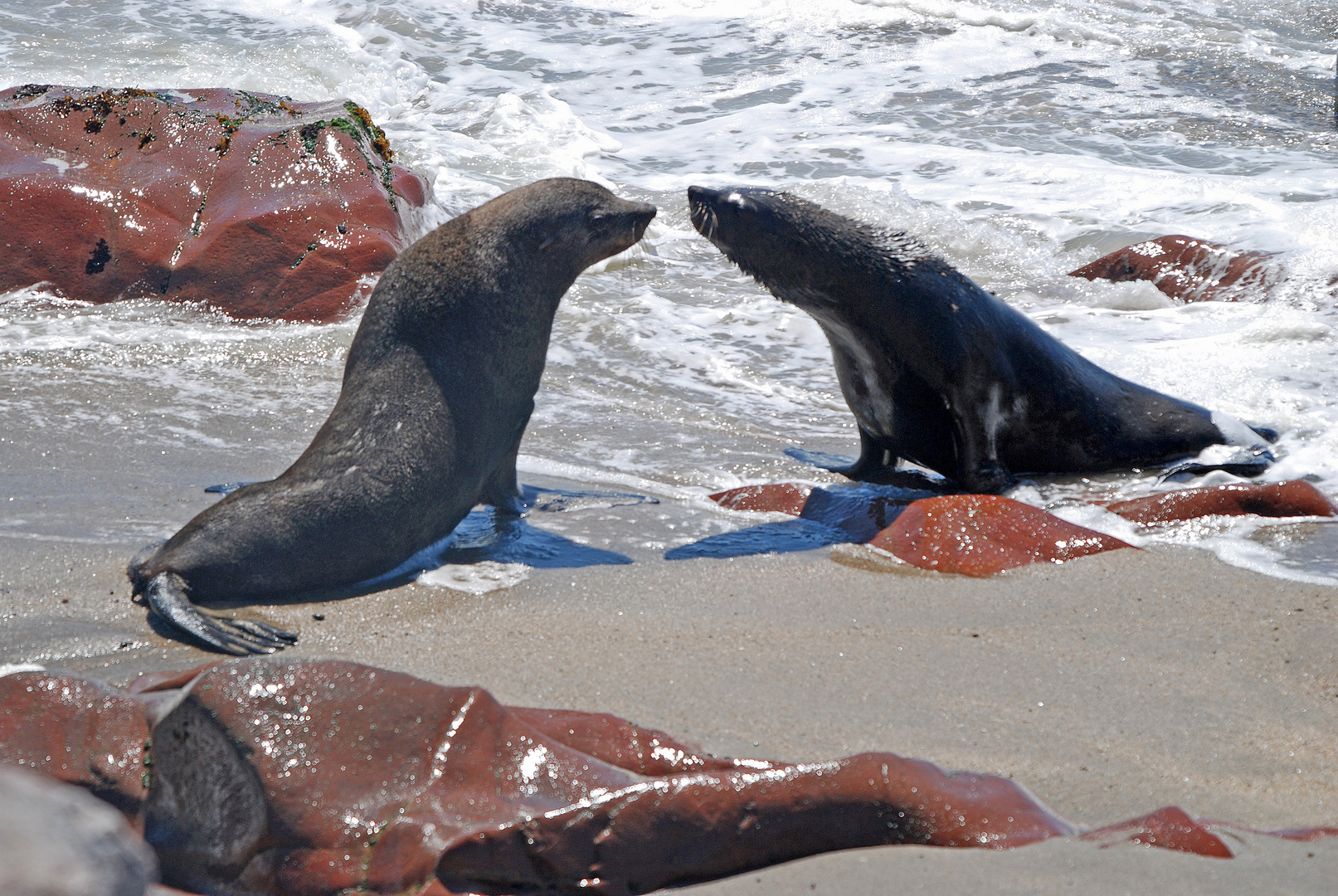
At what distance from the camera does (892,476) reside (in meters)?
6.30

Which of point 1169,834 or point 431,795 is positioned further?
point 431,795

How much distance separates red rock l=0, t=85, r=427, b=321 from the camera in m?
8.62

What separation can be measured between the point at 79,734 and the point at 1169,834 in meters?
2.08

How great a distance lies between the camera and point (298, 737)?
7.70ft

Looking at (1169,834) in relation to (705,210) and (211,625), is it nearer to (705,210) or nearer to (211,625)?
(211,625)

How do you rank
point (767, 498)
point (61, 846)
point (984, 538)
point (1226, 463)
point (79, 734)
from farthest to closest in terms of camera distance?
1. point (1226, 463)
2. point (767, 498)
3. point (984, 538)
4. point (79, 734)
5. point (61, 846)

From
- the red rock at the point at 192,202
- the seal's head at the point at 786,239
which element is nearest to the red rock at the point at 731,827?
the seal's head at the point at 786,239

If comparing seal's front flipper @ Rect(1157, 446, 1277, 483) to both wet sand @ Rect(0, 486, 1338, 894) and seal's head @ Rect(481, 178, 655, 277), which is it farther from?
seal's head @ Rect(481, 178, 655, 277)

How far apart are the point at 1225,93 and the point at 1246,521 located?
15762mm

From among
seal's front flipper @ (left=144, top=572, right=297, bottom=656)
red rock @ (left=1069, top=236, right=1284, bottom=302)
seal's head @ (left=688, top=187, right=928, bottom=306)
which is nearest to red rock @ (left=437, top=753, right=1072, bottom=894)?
seal's front flipper @ (left=144, top=572, right=297, bottom=656)

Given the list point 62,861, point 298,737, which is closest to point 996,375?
point 298,737

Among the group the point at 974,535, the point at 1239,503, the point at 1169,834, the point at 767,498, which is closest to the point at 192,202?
the point at 767,498

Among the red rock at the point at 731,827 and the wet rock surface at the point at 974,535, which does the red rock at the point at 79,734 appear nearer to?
the red rock at the point at 731,827

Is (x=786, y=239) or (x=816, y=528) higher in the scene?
(x=786, y=239)
